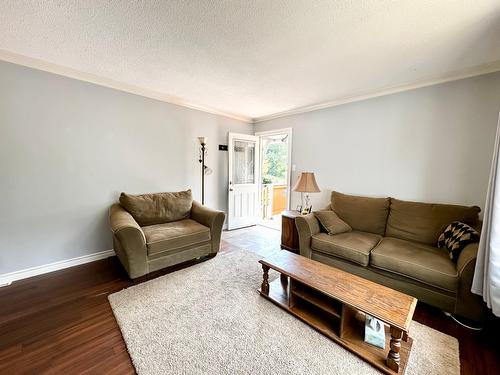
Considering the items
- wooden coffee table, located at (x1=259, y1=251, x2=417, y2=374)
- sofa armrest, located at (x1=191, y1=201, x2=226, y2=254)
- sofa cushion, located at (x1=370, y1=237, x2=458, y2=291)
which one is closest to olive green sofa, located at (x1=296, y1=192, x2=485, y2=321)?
sofa cushion, located at (x1=370, y1=237, x2=458, y2=291)

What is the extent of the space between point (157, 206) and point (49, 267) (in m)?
1.35

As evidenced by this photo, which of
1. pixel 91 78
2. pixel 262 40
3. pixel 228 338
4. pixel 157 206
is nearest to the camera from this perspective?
pixel 228 338

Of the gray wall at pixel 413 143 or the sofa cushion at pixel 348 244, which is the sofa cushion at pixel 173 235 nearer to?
the sofa cushion at pixel 348 244

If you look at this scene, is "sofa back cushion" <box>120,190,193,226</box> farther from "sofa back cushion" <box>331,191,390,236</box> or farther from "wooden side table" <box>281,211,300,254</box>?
"sofa back cushion" <box>331,191,390,236</box>

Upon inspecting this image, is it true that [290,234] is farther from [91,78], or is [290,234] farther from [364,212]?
[91,78]

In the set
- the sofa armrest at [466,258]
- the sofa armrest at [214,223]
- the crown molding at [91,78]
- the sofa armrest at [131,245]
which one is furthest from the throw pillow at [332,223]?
Answer: the crown molding at [91,78]

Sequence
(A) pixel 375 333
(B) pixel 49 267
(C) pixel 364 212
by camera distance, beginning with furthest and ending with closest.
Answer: (C) pixel 364 212 → (B) pixel 49 267 → (A) pixel 375 333

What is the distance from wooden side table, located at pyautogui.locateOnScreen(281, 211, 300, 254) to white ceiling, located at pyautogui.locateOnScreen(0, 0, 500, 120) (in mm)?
1844

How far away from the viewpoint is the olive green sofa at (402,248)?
1.71 metres

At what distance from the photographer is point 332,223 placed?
8.65ft

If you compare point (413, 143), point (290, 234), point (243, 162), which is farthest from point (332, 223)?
point (243, 162)

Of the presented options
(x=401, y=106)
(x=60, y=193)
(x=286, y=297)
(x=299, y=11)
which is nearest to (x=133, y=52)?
(x=299, y=11)

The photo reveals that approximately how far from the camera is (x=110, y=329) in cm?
162

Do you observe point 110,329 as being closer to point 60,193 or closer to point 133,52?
point 60,193
